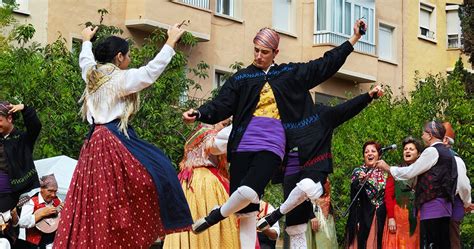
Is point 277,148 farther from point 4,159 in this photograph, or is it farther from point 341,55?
point 4,159

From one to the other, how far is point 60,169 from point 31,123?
145 inches

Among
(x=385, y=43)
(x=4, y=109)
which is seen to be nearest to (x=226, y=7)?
(x=385, y=43)

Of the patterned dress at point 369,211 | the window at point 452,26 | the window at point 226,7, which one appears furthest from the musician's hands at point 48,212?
the window at point 452,26

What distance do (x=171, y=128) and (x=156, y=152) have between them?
8790 millimetres

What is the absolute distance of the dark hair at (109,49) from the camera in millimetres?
9727

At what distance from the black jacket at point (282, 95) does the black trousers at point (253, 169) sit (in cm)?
14

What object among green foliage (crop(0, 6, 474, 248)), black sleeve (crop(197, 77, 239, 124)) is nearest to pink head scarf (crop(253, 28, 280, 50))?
black sleeve (crop(197, 77, 239, 124))

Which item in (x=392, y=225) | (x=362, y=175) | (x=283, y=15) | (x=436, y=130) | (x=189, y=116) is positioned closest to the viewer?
(x=189, y=116)

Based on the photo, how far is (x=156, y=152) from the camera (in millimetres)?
9531

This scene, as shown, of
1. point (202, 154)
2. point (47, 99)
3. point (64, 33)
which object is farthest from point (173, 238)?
point (64, 33)

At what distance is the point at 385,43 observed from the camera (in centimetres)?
3500

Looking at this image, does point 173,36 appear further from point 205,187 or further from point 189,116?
point 205,187

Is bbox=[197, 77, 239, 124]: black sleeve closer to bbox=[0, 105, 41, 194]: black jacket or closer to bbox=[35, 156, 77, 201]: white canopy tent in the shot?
bbox=[0, 105, 41, 194]: black jacket

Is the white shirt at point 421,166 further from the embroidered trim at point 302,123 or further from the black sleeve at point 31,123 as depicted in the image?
the black sleeve at point 31,123
